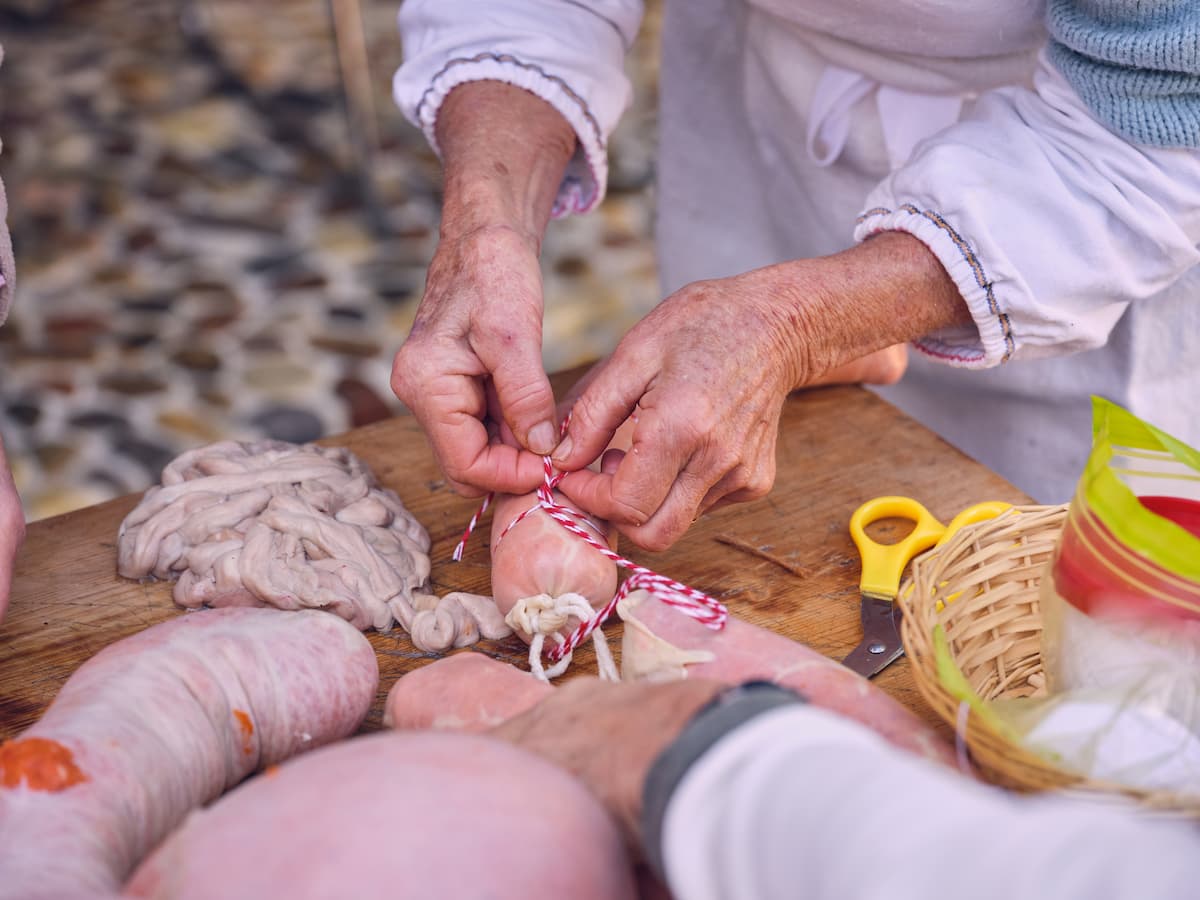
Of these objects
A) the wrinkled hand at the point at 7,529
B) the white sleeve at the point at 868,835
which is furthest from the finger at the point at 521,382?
the white sleeve at the point at 868,835

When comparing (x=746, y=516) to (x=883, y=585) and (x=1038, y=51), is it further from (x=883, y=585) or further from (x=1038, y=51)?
(x=1038, y=51)

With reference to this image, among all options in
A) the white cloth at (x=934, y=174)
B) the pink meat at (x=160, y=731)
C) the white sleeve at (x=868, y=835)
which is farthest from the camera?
the white cloth at (x=934, y=174)

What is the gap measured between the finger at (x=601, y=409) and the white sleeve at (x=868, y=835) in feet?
1.87

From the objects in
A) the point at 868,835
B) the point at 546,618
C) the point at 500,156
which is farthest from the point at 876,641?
the point at 500,156

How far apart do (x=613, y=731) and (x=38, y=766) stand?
0.44 meters

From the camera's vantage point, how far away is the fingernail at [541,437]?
1275 mm

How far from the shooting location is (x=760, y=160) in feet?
6.64

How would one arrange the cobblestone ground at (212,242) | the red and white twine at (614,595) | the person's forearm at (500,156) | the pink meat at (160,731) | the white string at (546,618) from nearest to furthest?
the pink meat at (160,731) → the red and white twine at (614,595) → the white string at (546,618) → the person's forearm at (500,156) → the cobblestone ground at (212,242)

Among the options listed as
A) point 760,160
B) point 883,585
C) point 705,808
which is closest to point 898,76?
point 760,160

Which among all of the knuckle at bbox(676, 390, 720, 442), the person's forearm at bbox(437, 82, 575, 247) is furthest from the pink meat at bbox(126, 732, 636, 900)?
the person's forearm at bbox(437, 82, 575, 247)

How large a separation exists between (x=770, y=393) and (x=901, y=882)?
0.74m

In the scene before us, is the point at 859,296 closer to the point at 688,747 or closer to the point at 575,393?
the point at 575,393

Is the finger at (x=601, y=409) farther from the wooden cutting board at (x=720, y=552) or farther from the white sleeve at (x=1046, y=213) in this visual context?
the white sleeve at (x=1046, y=213)

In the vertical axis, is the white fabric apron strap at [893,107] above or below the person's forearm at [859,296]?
above
